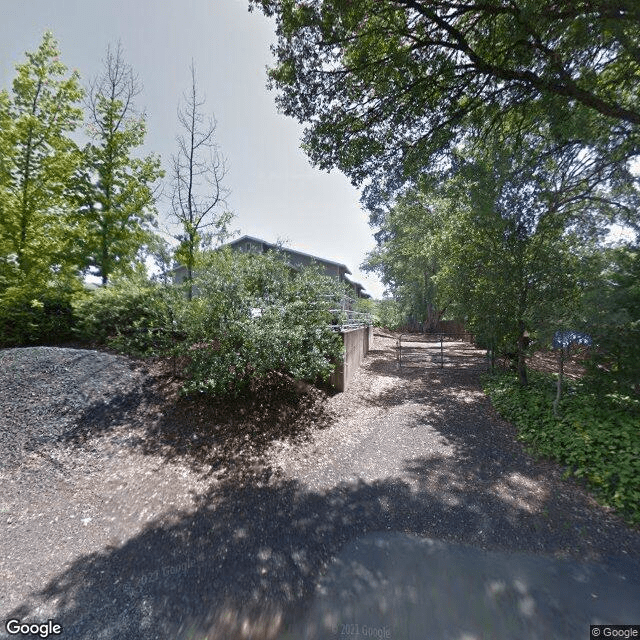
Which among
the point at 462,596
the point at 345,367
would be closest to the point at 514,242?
the point at 345,367

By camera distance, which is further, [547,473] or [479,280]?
[479,280]

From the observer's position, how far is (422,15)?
193 inches

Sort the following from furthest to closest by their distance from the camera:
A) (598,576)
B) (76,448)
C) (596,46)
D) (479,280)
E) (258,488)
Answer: (479,280) → (596,46) → (76,448) → (258,488) → (598,576)

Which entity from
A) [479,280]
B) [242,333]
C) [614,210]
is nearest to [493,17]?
[479,280]

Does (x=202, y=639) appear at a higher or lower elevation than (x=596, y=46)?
lower

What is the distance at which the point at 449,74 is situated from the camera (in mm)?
5332

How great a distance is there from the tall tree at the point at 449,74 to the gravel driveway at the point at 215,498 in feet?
18.8

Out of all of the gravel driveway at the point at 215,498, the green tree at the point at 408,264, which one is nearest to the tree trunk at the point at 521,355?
the gravel driveway at the point at 215,498

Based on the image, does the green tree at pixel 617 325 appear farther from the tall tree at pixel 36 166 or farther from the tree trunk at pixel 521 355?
the tall tree at pixel 36 166

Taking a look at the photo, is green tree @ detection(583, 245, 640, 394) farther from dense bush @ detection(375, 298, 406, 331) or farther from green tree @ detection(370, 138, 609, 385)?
dense bush @ detection(375, 298, 406, 331)

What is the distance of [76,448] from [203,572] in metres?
2.96

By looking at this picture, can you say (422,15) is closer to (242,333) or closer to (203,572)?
(242,333)

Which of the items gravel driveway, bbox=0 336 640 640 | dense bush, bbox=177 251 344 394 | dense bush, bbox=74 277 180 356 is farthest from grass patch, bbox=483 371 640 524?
dense bush, bbox=74 277 180 356

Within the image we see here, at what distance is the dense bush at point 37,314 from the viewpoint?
6277 millimetres
